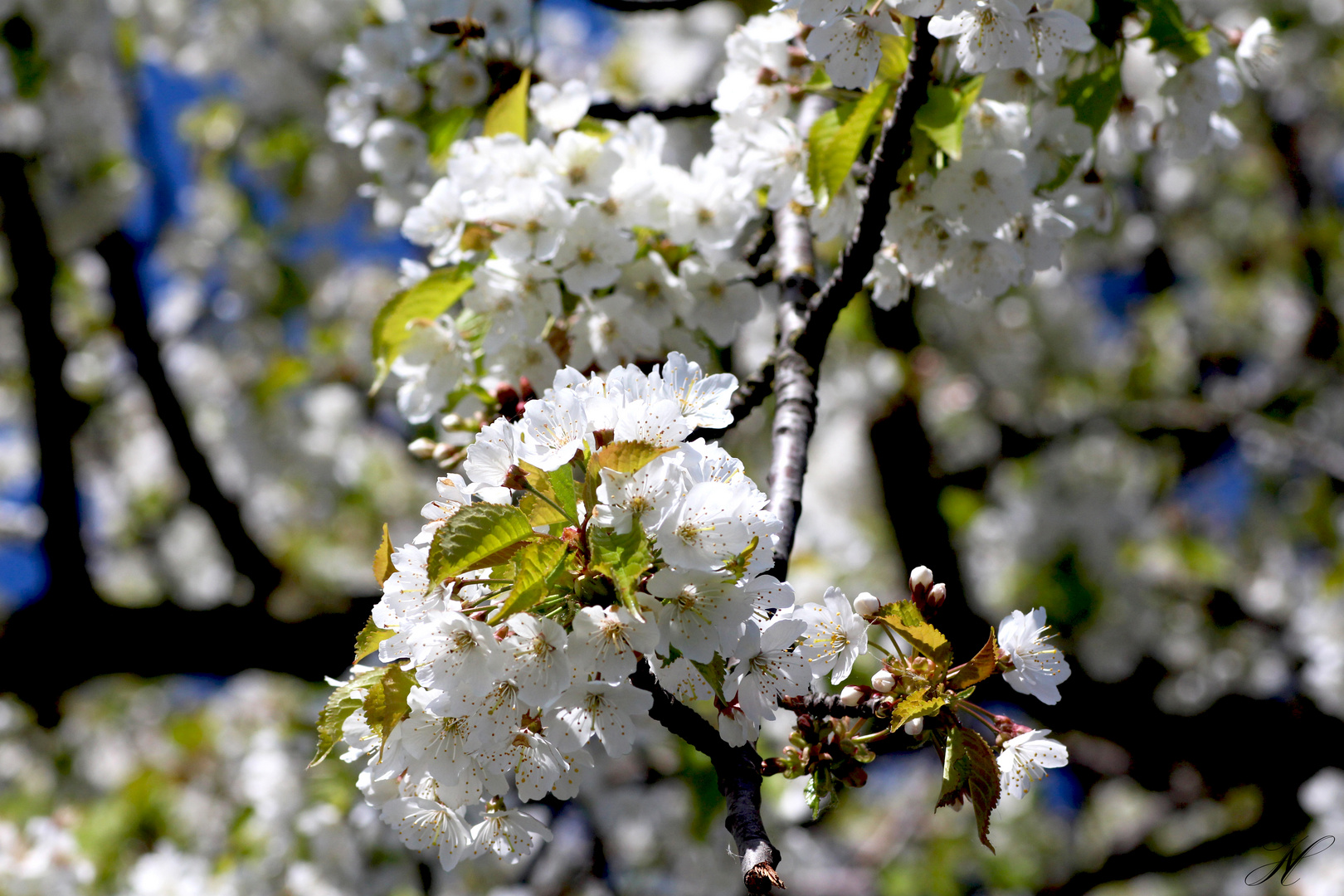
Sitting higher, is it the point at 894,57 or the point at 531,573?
the point at 894,57

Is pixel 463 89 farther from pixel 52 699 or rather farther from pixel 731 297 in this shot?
pixel 52 699

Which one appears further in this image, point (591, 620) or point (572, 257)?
point (572, 257)

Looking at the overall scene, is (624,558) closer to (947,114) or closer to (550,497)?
(550,497)

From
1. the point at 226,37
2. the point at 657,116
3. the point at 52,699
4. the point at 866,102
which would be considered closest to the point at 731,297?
the point at 866,102

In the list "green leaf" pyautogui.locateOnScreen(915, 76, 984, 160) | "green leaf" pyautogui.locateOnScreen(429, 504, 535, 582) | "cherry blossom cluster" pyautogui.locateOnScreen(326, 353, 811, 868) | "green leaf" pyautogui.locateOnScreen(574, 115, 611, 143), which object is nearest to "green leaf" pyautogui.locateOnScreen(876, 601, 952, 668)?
"cherry blossom cluster" pyautogui.locateOnScreen(326, 353, 811, 868)

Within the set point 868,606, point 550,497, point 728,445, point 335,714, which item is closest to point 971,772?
point 868,606

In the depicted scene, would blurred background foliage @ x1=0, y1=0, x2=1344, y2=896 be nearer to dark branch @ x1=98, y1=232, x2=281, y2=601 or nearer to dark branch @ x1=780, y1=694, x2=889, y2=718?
dark branch @ x1=98, y1=232, x2=281, y2=601

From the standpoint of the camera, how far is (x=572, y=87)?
6.52ft

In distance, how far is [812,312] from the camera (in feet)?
5.66

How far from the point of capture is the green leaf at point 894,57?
1536mm

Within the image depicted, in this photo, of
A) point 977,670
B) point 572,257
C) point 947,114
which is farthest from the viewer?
point 572,257

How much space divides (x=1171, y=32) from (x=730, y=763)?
4.94 ft

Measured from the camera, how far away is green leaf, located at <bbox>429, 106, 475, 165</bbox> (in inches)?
86.7

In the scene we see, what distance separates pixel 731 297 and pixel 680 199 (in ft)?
0.76
